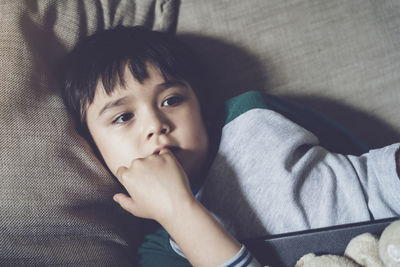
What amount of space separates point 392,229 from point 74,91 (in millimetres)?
Result: 597

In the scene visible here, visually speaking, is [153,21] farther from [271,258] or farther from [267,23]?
[271,258]

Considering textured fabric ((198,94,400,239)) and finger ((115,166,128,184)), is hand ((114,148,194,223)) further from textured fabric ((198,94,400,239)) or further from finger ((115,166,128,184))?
textured fabric ((198,94,400,239))

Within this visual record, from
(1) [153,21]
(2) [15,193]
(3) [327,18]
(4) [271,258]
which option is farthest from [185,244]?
(3) [327,18]

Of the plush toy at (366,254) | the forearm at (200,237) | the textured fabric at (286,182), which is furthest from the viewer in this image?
the textured fabric at (286,182)

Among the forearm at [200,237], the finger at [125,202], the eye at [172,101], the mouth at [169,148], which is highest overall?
the eye at [172,101]

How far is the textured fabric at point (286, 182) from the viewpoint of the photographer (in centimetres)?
64

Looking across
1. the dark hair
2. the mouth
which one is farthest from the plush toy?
the dark hair

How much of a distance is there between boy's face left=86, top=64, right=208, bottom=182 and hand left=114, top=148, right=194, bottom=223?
0.11 feet

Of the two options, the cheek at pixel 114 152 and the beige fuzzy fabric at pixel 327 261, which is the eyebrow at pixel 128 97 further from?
the beige fuzzy fabric at pixel 327 261

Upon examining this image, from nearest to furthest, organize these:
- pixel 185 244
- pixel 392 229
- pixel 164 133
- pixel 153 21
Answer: pixel 392 229, pixel 185 244, pixel 164 133, pixel 153 21

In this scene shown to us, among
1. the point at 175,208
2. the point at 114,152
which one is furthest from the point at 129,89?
the point at 175,208

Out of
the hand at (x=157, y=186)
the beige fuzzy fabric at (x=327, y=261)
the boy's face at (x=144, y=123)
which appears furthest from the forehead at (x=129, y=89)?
the beige fuzzy fabric at (x=327, y=261)

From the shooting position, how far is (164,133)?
0.66m

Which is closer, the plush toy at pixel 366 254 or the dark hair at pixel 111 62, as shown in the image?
the plush toy at pixel 366 254
